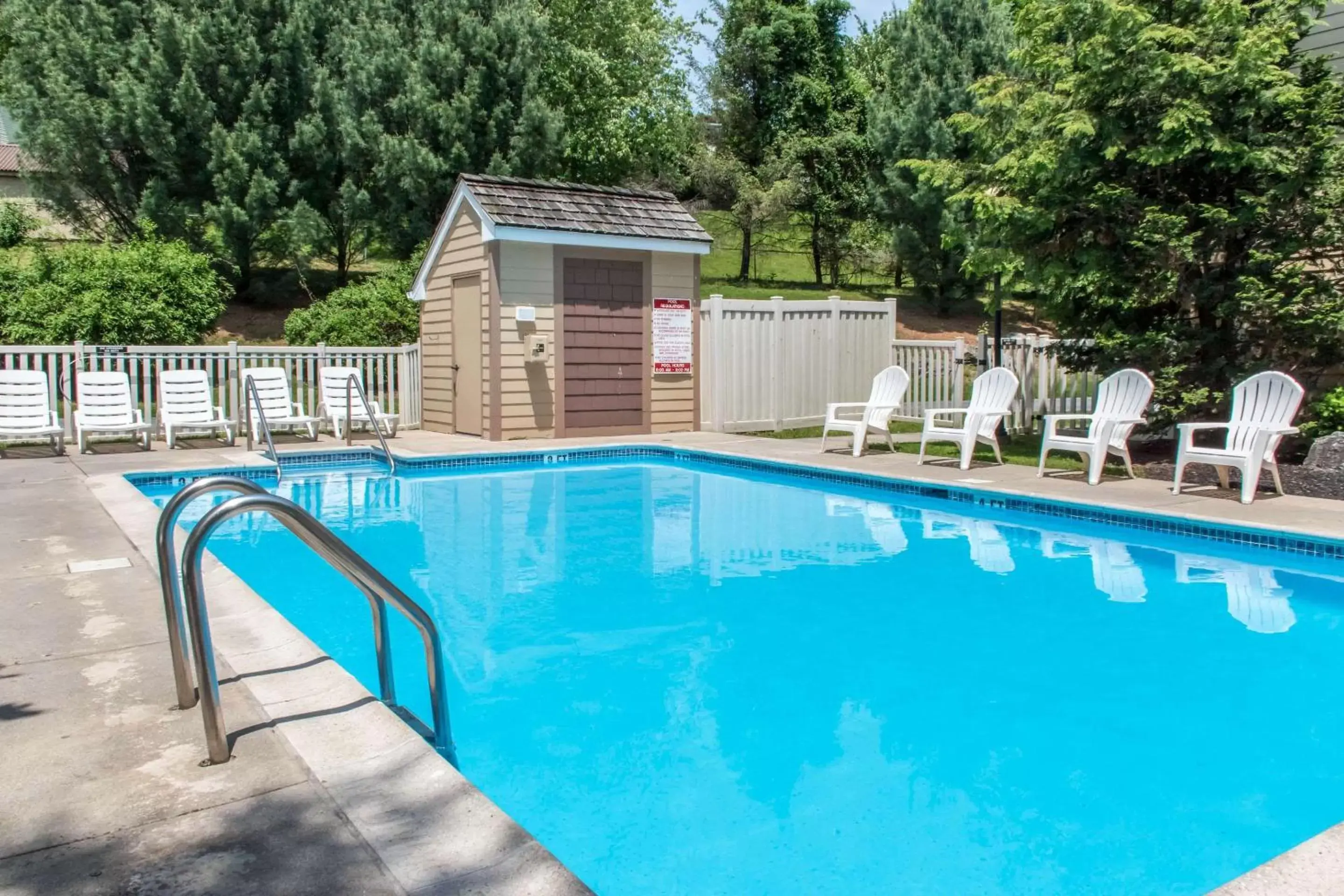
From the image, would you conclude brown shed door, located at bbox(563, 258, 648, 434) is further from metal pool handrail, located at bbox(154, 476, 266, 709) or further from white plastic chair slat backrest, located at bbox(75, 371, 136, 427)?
A: metal pool handrail, located at bbox(154, 476, 266, 709)

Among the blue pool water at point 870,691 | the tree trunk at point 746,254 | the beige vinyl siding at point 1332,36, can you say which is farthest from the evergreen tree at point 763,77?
the blue pool water at point 870,691

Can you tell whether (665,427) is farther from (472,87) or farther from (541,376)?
(472,87)

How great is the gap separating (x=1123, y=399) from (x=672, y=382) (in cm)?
589

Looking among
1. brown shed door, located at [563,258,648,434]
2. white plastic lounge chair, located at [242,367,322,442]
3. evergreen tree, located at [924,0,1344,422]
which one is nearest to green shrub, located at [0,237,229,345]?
white plastic lounge chair, located at [242,367,322,442]

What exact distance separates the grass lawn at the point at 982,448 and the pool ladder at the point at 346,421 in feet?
15.9

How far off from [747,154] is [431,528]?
21.7m

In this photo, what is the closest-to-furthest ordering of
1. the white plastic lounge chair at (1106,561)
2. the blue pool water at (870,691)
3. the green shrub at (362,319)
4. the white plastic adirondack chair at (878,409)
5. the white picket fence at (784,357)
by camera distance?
the blue pool water at (870,691)
the white plastic lounge chair at (1106,561)
the white plastic adirondack chair at (878,409)
the white picket fence at (784,357)
the green shrub at (362,319)

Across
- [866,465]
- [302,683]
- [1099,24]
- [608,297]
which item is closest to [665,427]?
→ [608,297]

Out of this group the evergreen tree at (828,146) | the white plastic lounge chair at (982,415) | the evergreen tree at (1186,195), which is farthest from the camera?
the evergreen tree at (828,146)

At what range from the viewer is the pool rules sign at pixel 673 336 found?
41.6ft

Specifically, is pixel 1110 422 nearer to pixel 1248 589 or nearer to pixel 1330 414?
pixel 1330 414

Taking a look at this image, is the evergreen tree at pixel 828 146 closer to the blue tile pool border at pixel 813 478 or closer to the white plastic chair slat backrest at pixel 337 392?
the blue tile pool border at pixel 813 478

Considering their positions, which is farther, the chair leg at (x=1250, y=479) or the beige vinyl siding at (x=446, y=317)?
the beige vinyl siding at (x=446, y=317)

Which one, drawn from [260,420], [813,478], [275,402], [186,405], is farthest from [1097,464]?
[186,405]
